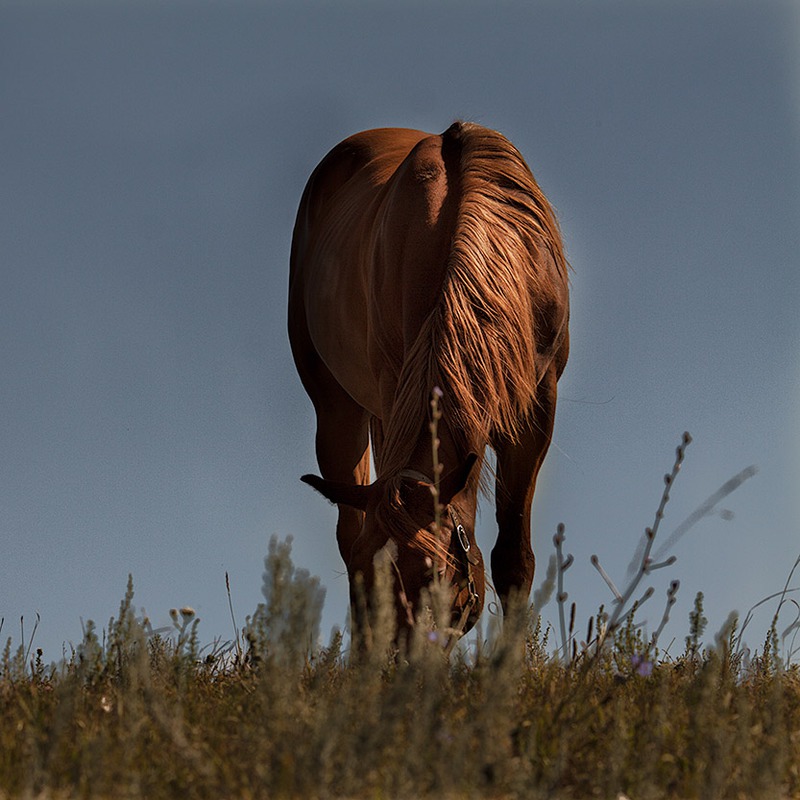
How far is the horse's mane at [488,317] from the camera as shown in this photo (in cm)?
404

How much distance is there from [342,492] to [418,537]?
18.5 inches

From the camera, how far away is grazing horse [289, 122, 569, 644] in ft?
12.5

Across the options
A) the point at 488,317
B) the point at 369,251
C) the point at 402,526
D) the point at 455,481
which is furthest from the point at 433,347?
the point at 369,251

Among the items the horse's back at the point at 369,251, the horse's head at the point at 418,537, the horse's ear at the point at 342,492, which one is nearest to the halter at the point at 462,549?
the horse's head at the point at 418,537

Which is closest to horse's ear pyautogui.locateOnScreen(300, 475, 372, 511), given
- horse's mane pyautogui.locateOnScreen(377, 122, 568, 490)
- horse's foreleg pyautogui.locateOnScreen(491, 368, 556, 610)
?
horse's mane pyautogui.locateOnScreen(377, 122, 568, 490)

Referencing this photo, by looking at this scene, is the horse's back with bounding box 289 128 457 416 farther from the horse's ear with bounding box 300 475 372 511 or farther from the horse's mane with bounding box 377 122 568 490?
the horse's ear with bounding box 300 475 372 511

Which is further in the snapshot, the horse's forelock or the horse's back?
the horse's back

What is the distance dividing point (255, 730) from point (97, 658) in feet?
2.72

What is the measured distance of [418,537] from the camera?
3.63 m

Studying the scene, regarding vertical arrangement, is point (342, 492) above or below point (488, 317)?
below

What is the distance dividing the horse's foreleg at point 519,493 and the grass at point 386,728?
6.46ft

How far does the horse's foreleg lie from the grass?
1.97m

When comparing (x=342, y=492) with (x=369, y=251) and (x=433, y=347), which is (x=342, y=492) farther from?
(x=369, y=251)

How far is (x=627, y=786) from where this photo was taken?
2.20 metres
